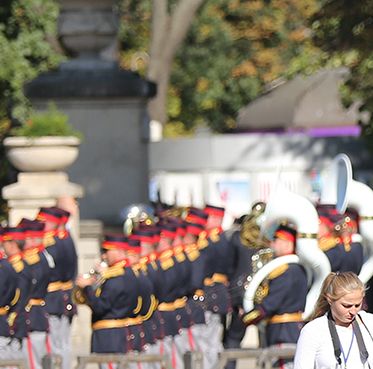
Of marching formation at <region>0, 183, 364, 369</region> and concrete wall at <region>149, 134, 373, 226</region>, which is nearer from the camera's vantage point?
marching formation at <region>0, 183, 364, 369</region>

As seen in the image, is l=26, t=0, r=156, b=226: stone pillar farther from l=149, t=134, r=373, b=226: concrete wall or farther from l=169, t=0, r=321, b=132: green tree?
l=169, t=0, r=321, b=132: green tree

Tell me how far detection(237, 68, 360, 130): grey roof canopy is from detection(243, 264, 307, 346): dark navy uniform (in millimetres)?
15413

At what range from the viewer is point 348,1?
21.5 meters

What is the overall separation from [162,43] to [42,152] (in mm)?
10158

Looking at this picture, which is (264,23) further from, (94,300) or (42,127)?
(94,300)

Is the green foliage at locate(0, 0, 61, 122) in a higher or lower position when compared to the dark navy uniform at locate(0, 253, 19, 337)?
higher

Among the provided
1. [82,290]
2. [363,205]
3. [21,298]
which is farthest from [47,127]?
[82,290]

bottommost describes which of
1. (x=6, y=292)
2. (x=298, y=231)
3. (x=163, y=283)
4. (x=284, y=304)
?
(x=163, y=283)

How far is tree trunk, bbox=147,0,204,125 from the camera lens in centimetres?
2864

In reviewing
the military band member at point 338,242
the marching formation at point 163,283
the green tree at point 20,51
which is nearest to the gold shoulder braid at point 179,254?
the marching formation at point 163,283

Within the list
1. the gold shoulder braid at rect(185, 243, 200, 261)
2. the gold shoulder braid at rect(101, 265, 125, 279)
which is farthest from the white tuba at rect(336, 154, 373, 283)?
the gold shoulder braid at rect(101, 265, 125, 279)

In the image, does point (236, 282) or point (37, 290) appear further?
point (236, 282)

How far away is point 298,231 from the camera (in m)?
13.3

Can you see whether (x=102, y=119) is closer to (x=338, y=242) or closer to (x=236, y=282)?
(x=236, y=282)
